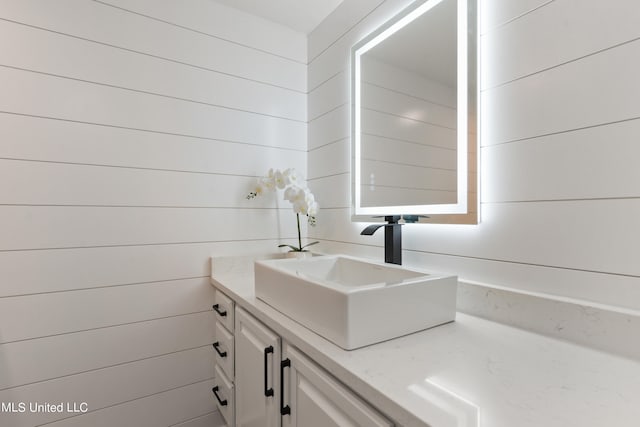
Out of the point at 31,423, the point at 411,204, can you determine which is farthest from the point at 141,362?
the point at 411,204

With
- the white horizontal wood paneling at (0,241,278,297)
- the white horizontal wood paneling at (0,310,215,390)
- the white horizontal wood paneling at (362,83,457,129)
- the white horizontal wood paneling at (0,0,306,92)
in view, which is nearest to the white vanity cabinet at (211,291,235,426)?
the white horizontal wood paneling at (0,310,215,390)

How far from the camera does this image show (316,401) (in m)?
0.71

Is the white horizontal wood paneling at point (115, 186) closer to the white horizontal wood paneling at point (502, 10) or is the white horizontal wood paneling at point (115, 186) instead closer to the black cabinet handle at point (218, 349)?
the black cabinet handle at point (218, 349)

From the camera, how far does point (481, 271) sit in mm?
946

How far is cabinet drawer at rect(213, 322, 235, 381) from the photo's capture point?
1288mm

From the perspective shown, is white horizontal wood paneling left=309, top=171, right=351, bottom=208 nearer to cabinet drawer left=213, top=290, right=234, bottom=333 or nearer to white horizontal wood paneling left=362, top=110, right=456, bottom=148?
white horizontal wood paneling left=362, top=110, right=456, bottom=148

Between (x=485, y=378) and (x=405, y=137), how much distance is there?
904mm

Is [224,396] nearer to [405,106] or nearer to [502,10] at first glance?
[405,106]

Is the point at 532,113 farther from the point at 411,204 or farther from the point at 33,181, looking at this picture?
the point at 33,181

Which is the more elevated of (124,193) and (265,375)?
(124,193)

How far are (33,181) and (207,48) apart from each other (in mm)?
964

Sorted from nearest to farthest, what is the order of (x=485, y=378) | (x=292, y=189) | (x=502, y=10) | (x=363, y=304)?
(x=485, y=378) → (x=363, y=304) → (x=502, y=10) → (x=292, y=189)

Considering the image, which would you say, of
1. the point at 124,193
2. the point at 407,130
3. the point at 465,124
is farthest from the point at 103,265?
the point at 465,124

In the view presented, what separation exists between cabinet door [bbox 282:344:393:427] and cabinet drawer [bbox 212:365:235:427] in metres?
0.54
